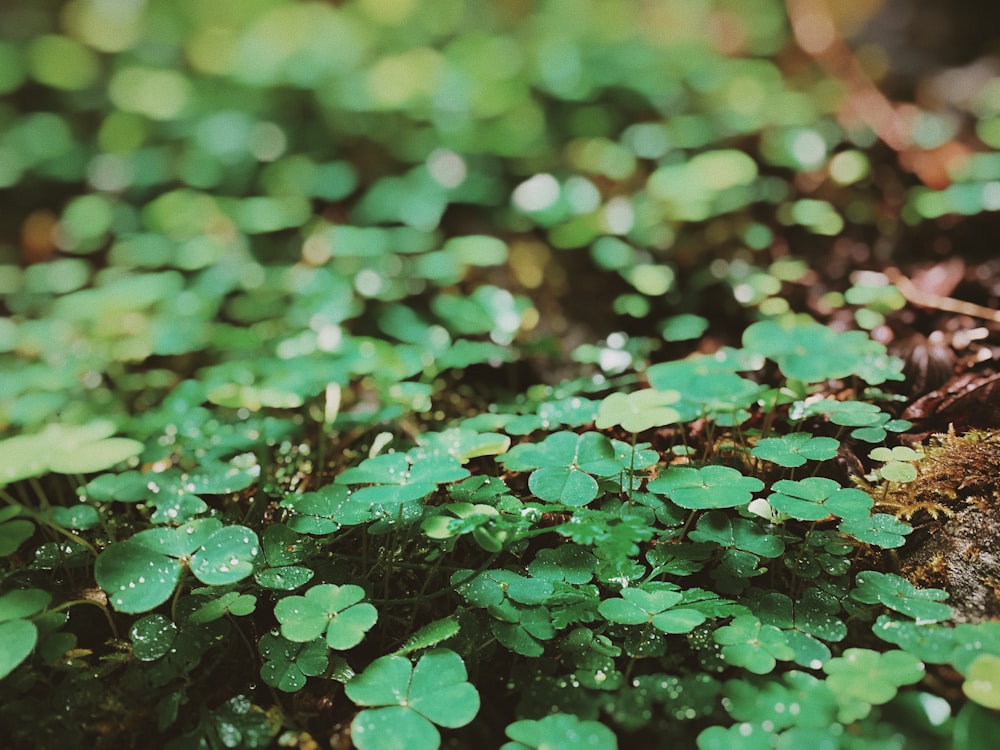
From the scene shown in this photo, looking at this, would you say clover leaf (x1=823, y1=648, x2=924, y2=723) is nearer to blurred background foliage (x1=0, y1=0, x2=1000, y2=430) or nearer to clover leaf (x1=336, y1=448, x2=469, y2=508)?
clover leaf (x1=336, y1=448, x2=469, y2=508)

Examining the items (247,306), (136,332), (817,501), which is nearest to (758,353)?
(817,501)

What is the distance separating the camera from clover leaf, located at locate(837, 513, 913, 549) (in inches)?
51.7

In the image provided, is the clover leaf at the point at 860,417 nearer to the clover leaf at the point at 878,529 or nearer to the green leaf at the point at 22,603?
the clover leaf at the point at 878,529

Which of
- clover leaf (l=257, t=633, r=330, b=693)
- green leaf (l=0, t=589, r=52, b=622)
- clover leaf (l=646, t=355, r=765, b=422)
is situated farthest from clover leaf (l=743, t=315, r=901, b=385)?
green leaf (l=0, t=589, r=52, b=622)

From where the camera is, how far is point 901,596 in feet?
4.02

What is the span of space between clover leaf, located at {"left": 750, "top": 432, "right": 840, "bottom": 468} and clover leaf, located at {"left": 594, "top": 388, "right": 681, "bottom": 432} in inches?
8.5

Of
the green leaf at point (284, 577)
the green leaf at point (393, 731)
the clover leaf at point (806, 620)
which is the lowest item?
the green leaf at point (393, 731)

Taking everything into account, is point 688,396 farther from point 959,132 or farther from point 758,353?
point 959,132

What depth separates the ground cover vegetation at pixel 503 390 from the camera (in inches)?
46.3

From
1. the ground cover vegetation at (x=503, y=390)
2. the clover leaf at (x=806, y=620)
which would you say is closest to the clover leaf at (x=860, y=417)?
the ground cover vegetation at (x=503, y=390)

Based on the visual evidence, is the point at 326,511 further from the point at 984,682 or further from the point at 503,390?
the point at 984,682

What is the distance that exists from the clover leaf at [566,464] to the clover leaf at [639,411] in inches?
3.0

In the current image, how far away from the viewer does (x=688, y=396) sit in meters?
1.65

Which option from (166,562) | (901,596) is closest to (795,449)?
(901,596)
